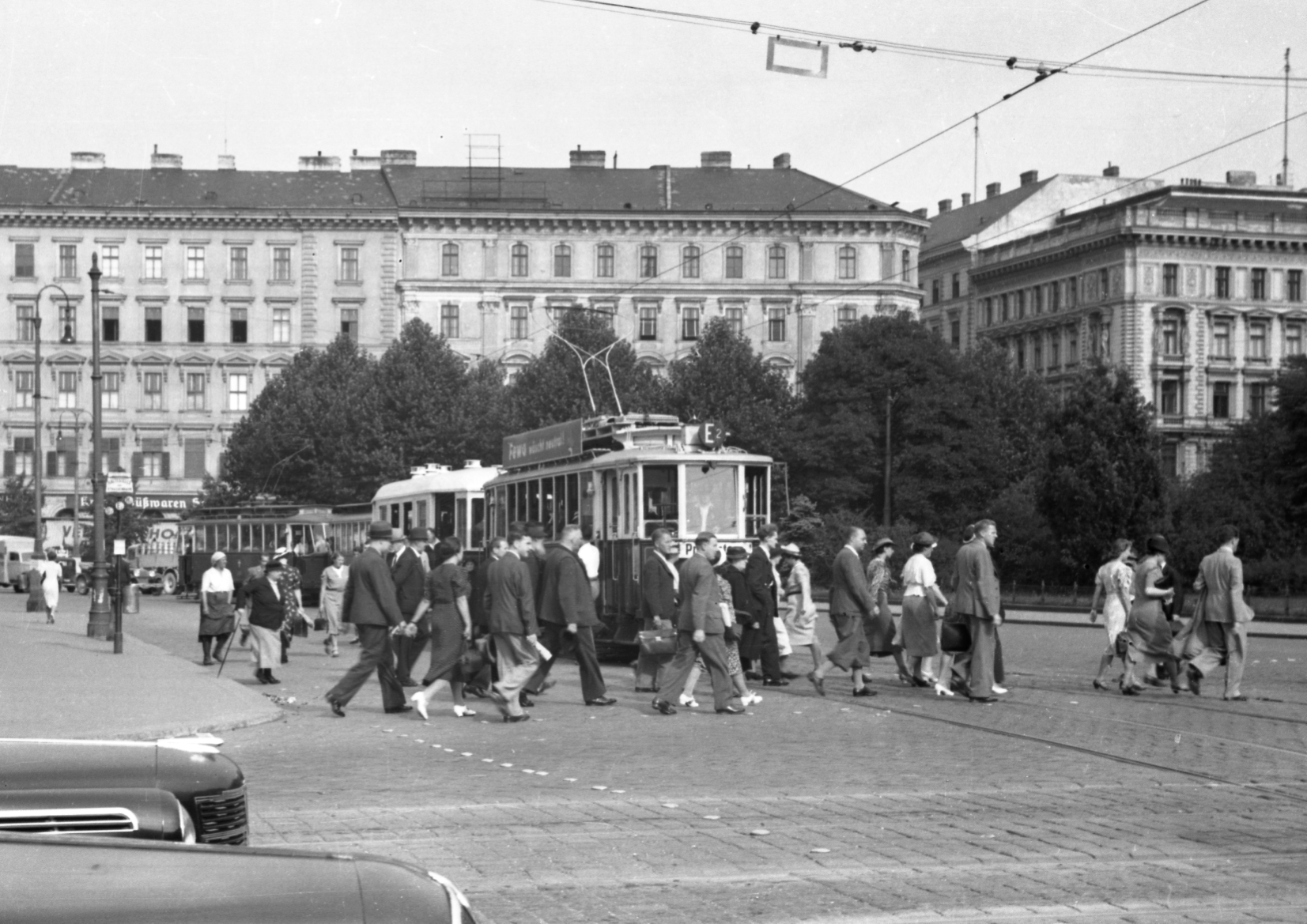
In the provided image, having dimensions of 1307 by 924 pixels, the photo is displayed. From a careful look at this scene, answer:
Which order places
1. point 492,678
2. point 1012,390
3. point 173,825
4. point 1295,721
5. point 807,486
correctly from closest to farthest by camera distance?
point 173,825
point 1295,721
point 492,678
point 807,486
point 1012,390

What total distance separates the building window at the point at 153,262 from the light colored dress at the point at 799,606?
258 ft

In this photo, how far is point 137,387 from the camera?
9575cm

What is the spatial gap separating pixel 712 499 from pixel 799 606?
13.2 feet

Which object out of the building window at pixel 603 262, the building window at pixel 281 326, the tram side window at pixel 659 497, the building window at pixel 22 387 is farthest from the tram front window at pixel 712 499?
the building window at pixel 22 387

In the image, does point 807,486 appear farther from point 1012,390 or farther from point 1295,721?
point 1295,721

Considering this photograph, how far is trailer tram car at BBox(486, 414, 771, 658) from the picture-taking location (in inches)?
1005

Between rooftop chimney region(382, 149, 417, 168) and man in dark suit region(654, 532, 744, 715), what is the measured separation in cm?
8440

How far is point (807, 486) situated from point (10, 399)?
4432 cm

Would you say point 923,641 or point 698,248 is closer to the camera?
point 923,641

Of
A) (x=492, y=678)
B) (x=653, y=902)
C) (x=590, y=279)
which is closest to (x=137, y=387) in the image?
(x=590, y=279)

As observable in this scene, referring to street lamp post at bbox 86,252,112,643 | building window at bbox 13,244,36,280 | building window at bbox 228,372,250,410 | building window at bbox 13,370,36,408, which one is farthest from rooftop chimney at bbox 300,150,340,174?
street lamp post at bbox 86,252,112,643

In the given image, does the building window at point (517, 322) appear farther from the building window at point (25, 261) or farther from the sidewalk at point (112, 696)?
the sidewalk at point (112, 696)

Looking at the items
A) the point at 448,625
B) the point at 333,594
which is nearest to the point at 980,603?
the point at 448,625

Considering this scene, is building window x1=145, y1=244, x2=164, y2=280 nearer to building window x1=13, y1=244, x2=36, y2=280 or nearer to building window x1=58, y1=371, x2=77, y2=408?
building window x1=13, y1=244, x2=36, y2=280
